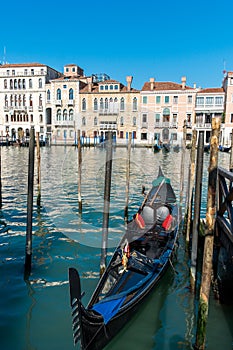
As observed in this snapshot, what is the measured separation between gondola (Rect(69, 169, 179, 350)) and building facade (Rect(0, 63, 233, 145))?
22.3 meters

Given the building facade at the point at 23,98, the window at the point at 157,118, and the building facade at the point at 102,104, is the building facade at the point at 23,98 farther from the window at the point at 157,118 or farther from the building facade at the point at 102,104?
the window at the point at 157,118

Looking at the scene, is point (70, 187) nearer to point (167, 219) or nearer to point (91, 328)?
point (167, 219)

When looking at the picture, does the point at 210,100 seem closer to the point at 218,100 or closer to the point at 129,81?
the point at 218,100

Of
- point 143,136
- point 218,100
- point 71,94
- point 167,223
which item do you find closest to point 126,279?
point 167,223

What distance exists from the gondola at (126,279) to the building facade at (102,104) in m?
22.3

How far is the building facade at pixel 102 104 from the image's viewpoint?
2823 centimetres

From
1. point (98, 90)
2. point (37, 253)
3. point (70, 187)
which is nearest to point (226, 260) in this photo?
point (37, 253)

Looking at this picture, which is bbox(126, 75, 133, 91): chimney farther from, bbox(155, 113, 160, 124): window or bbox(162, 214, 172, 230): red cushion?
bbox(162, 214, 172, 230): red cushion

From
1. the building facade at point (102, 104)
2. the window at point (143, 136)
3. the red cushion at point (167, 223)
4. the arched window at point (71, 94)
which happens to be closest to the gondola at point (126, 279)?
the red cushion at point (167, 223)

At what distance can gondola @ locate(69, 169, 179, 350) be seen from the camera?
2.03 m

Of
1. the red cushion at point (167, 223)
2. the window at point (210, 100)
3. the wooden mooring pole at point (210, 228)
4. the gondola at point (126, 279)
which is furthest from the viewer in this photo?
the window at point (210, 100)

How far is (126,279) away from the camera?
2.93m

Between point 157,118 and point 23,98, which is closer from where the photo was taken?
point 157,118

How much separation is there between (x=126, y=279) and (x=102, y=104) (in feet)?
89.5
